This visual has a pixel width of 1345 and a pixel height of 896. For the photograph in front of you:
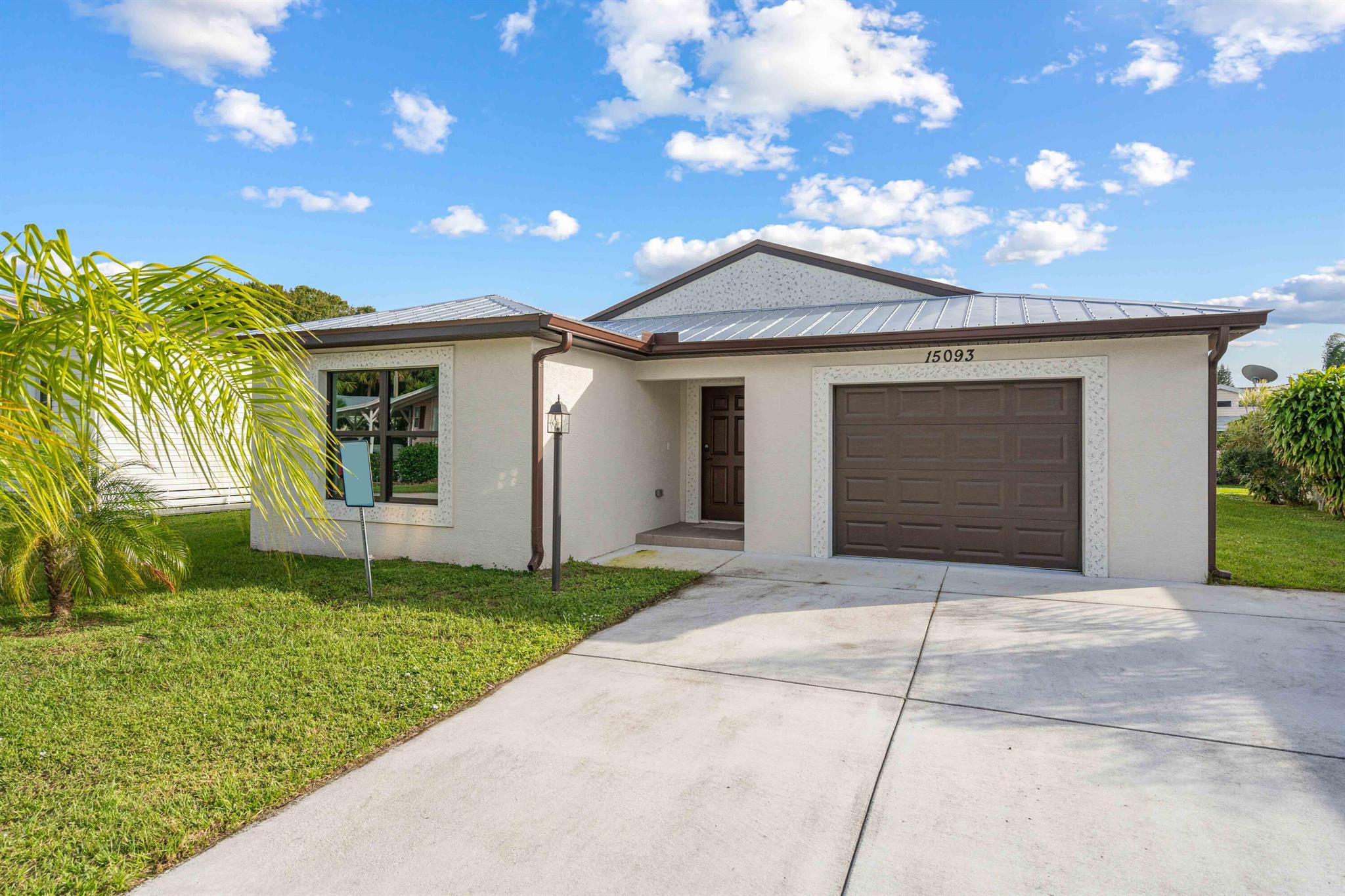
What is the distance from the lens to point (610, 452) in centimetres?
883

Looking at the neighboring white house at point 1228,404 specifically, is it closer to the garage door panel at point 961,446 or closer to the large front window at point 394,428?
the garage door panel at point 961,446

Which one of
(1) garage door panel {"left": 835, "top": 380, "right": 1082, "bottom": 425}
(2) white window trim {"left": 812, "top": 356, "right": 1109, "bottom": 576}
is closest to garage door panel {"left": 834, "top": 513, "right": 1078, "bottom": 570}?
(2) white window trim {"left": 812, "top": 356, "right": 1109, "bottom": 576}

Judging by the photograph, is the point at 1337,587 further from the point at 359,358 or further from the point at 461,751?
the point at 359,358

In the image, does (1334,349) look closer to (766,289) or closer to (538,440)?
(766,289)

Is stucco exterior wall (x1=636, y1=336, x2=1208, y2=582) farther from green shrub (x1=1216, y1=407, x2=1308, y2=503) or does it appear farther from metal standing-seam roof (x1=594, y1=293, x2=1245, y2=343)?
green shrub (x1=1216, y1=407, x2=1308, y2=503)

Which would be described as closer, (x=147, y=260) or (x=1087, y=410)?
(x=147, y=260)

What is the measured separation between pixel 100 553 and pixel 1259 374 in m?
23.8

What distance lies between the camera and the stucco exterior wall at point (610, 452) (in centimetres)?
799

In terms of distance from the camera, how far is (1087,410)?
24.3 ft

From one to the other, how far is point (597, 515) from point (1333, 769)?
676 centimetres

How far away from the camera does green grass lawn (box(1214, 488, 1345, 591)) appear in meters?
7.30

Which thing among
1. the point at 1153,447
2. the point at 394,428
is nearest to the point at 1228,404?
the point at 1153,447

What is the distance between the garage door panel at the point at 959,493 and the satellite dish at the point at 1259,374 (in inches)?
545

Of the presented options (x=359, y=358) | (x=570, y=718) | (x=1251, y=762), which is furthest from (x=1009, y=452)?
(x=359, y=358)
